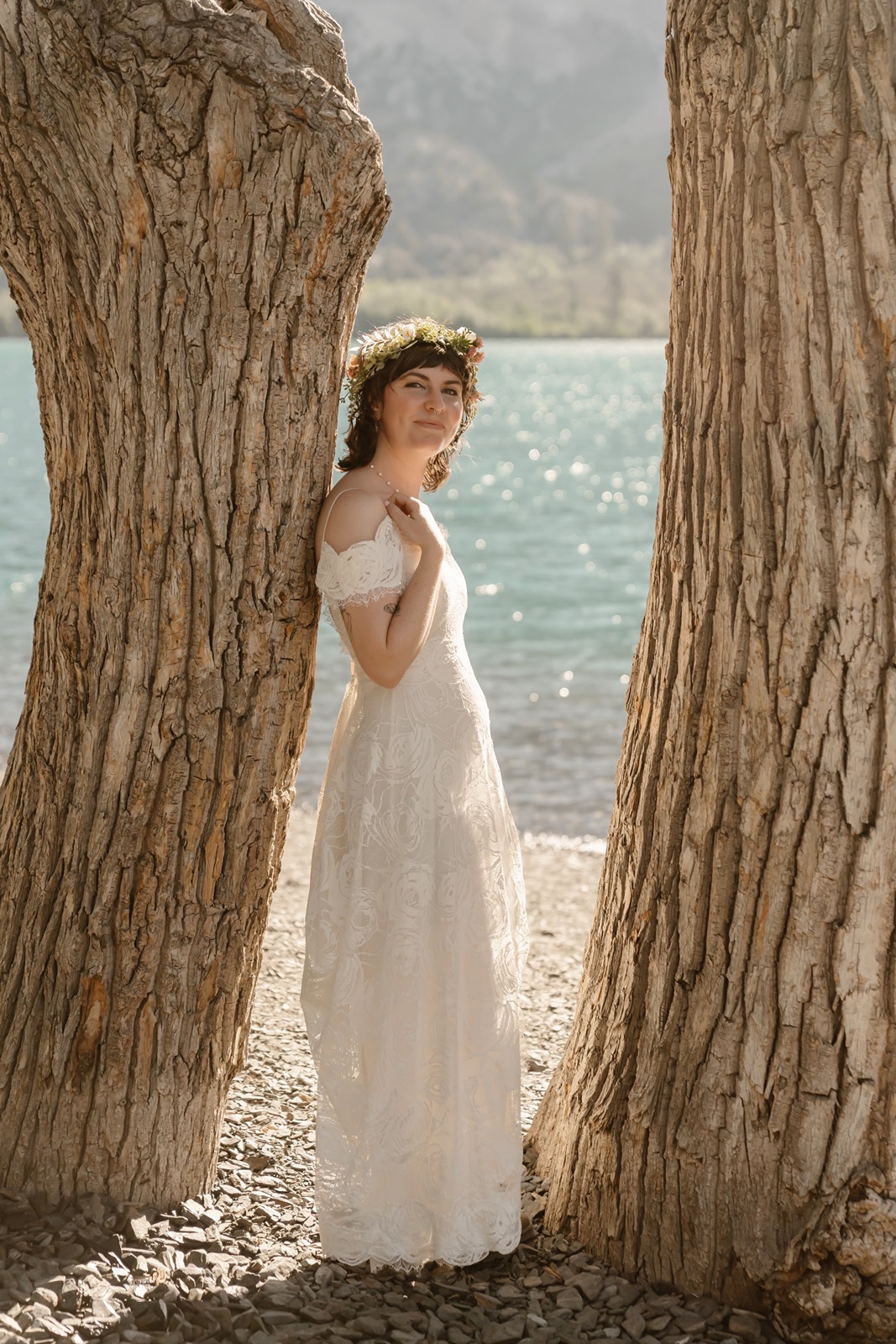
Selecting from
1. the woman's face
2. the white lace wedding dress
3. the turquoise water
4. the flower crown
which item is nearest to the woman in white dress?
the white lace wedding dress

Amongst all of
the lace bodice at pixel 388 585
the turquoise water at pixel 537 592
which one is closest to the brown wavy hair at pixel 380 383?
the lace bodice at pixel 388 585

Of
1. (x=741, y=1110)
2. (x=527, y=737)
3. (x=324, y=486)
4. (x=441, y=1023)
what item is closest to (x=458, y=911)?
(x=441, y=1023)

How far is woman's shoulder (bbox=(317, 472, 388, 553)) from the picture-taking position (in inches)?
115

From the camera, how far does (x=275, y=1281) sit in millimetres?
2938

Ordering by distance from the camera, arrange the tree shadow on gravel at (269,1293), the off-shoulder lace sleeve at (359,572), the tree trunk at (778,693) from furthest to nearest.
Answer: the off-shoulder lace sleeve at (359,572) → the tree shadow on gravel at (269,1293) → the tree trunk at (778,693)

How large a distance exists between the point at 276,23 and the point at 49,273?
0.80 metres

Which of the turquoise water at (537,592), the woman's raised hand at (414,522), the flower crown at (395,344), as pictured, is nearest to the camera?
the woman's raised hand at (414,522)

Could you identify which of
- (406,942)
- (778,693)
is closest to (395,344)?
(778,693)

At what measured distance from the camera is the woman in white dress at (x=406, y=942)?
3000 millimetres

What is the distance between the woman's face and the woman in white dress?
0.16m

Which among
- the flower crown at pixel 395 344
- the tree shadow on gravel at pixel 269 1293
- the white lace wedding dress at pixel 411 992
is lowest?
the tree shadow on gravel at pixel 269 1293

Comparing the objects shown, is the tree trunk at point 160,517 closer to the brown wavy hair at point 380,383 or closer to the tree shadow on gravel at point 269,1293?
the tree shadow on gravel at point 269,1293

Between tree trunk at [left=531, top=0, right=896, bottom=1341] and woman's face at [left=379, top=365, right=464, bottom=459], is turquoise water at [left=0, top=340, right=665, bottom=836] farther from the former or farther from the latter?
tree trunk at [left=531, top=0, right=896, bottom=1341]

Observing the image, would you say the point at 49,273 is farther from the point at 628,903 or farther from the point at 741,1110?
the point at 741,1110
